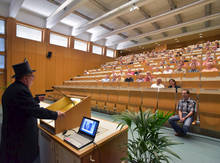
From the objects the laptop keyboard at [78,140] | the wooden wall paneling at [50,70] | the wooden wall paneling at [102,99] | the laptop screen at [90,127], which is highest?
the wooden wall paneling at [50,70]

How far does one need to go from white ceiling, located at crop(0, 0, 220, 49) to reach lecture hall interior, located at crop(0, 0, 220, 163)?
0.04 m

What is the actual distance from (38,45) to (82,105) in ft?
22.5

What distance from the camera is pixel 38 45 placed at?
256 inches

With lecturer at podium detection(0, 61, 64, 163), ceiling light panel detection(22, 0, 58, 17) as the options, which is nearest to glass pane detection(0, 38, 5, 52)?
ceiling light panel detection(22, 0, 58, 17)

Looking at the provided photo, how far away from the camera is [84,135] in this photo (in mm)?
1007

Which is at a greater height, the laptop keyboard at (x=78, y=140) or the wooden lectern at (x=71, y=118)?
the wooden lectern at (x=71, y=118)

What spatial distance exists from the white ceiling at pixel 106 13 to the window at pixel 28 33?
338mm

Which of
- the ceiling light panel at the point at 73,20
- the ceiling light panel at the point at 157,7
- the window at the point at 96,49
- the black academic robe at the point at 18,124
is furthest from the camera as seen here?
the window at the point at 96,49

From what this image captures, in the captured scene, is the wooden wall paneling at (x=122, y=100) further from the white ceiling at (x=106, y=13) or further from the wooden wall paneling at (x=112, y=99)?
the white ceiling at (x=106, y=13)

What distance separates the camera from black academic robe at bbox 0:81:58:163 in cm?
86

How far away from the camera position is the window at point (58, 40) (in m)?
7.36

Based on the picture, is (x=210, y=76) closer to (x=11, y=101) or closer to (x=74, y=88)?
(x=11, y=101)

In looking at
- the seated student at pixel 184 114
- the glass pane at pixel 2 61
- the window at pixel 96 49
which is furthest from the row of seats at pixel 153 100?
the window at pixel 96 49

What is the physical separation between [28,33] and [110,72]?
490 cm
